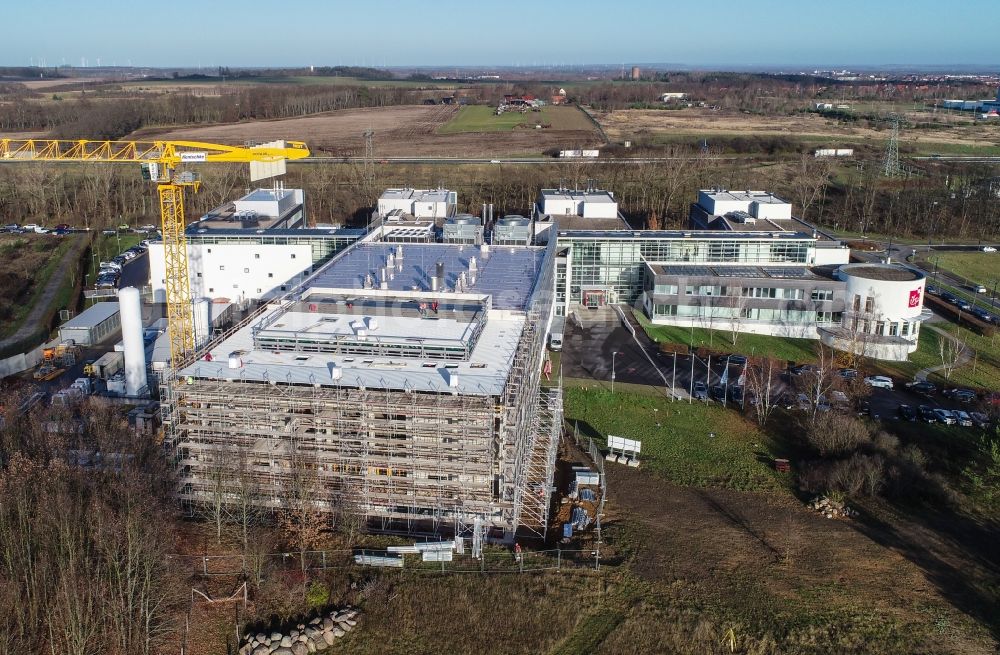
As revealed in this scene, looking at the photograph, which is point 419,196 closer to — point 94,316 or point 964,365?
point 94,316

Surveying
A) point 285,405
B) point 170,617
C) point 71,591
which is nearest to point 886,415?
point 285,405

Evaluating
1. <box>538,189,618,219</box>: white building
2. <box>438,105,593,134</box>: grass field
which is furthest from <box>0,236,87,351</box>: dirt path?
<box>438,105,593,134</box>: grass field

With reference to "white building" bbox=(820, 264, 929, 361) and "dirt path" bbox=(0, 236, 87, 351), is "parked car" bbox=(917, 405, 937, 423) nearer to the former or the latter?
"white building" bbox=(820, 264, 929, 361)

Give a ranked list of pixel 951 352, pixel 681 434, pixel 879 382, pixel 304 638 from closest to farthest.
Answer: pixel 304 638
pixel 681 434
pixel 879 382
pixel 951 352

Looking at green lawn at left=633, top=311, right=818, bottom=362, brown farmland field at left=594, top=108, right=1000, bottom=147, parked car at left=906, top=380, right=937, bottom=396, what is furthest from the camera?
brown farmland field at left=594, top=108, right=1000, bottom=147

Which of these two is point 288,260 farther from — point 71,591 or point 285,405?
point 71,591

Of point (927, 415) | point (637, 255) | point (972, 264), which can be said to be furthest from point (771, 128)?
point (927, 415)
